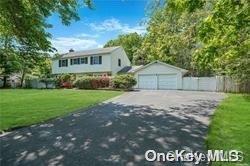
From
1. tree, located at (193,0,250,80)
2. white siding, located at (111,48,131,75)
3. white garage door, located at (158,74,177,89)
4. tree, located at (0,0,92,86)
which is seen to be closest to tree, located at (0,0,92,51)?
tree, located at (0,0,92,86)

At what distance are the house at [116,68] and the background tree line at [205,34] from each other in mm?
2526

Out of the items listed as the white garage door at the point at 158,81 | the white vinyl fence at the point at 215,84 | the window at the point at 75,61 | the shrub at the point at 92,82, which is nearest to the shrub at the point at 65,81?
the shrub at the point at 92,82

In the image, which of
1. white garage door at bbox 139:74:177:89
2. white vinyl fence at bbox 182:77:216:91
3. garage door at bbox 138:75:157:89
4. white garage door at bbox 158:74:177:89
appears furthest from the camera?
garage door at bbox 138:75:157:89

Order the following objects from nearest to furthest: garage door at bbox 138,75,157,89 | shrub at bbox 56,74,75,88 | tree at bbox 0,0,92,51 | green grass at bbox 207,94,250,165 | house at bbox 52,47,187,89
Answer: green grass at bbox 207,94,250,165, tree at bbox 0,0,92,51, house at bbox 52,47,187,89, garage door at bbox 138,75,157,89, shrub at bbox 56,74,75,88

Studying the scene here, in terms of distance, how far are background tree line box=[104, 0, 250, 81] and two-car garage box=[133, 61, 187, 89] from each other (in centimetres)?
204

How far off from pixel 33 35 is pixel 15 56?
132 cm

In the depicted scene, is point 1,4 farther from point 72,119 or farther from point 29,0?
point 72,119

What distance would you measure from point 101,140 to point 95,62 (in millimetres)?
35630

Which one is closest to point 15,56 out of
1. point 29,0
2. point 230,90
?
point 29,0

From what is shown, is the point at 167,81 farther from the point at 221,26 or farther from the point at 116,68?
the point at 221,26

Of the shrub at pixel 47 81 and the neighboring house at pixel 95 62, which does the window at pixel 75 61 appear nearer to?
the neighboring house at pixel 95 62

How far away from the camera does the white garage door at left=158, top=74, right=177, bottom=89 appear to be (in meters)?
35.8

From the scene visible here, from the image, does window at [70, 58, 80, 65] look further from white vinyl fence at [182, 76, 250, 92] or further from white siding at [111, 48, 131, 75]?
white vinyl fence at [182, 76, 250, 92]

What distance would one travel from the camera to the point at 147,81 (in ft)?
125
